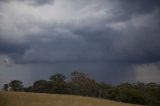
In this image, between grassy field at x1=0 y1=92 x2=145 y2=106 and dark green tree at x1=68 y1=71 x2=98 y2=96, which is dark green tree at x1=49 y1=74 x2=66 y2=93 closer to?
dark green tree at x1=68 y1=71 x2=98 y2=96

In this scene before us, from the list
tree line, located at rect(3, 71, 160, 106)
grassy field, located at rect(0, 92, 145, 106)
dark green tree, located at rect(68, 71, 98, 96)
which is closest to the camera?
grassy field, located at rect(0, 92, 145, 106)

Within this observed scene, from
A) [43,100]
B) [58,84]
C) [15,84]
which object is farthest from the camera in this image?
[15,84]

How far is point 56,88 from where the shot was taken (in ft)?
260

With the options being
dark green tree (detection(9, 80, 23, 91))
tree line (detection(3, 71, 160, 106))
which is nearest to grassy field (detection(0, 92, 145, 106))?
tree line (detection(3, 71, 160, 106))

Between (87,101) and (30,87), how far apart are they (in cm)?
4550

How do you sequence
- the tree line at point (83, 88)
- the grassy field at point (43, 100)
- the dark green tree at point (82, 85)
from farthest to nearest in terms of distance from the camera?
the dark green tree at point (82, 85), the tree line at point (83, 88), the grassy field at point (43, 100)

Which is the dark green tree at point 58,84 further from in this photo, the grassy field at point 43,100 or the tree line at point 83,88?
the grassy field at point 43,100

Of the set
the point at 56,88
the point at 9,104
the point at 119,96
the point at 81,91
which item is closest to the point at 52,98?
the point at 9,104

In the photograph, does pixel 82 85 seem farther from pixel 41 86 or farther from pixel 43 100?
pixel 43 100

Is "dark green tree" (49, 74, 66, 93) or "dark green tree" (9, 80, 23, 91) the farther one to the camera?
"dark green tree" (9, 80, 23, 91)

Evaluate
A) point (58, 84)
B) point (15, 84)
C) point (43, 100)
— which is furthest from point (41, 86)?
point (43, 100)

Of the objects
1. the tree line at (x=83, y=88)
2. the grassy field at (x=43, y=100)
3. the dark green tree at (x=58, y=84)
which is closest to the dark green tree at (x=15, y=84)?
the tree line at (x=83, y=88)

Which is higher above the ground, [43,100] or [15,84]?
[15,84]

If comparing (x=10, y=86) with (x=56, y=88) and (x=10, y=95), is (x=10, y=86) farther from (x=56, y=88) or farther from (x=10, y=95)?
(x=10, y=95)
